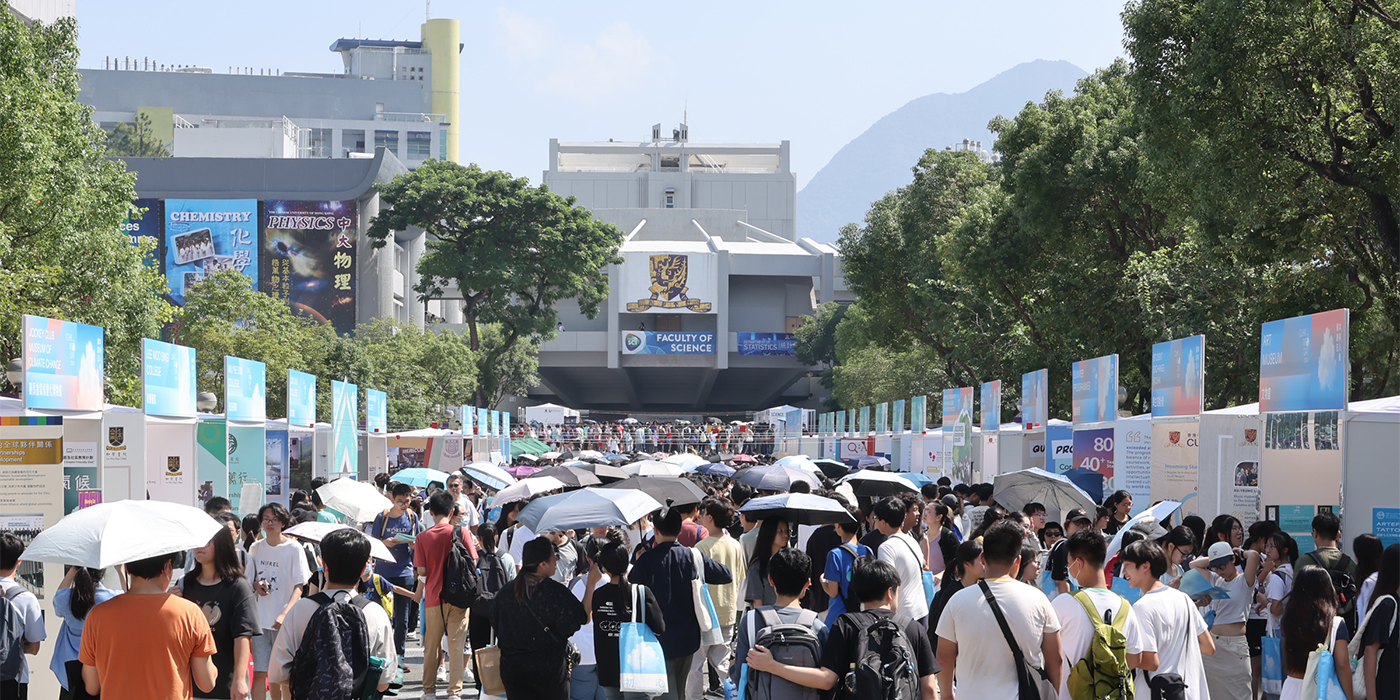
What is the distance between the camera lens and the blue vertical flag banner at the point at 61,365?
9719 mm

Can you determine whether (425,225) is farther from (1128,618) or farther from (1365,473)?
(1128,618)

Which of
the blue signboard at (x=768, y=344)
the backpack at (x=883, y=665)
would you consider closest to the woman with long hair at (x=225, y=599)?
the backpack at (x=883, y=665)

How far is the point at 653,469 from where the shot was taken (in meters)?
16.6

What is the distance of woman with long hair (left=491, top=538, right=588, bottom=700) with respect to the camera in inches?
244

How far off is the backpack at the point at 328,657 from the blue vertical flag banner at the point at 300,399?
35.9 ft

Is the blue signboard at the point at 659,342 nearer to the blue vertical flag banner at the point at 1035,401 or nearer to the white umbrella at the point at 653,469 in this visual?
the blue vertical flag banner at the point at 1035,401

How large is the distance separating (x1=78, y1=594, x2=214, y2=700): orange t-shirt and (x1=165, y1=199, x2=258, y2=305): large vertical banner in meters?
53.8

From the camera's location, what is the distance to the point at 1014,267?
83.0 feet

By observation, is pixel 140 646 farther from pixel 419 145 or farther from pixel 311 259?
pixel 419 145

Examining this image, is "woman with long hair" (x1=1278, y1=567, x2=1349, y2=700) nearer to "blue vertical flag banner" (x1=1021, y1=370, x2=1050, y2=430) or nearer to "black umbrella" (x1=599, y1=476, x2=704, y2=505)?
"black umbrella" (x1=599, y1=476, x2=704, y2=505)

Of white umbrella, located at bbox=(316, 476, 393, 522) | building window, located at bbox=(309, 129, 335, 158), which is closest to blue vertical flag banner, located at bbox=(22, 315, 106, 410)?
white umbrella, located at bbox=(316, 476, 393, 522)

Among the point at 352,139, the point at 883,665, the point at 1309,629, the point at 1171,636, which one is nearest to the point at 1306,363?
the point at 1309,629

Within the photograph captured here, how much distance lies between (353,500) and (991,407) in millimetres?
12169

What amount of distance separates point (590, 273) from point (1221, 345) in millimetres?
29717
